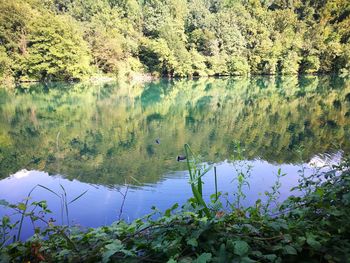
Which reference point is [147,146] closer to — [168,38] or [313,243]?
[313,243]

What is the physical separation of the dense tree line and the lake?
1409 cm

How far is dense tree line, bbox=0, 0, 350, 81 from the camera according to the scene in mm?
32750

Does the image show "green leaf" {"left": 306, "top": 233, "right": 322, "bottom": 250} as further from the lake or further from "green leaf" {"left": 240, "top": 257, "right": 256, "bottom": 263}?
the lake

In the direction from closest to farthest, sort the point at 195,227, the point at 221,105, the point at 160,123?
the point at 195,227, the point at 160,123, the point at 221,105

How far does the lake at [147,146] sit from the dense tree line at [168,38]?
46.2 ft

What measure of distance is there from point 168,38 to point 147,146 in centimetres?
3597

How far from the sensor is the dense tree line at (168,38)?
32750 mm

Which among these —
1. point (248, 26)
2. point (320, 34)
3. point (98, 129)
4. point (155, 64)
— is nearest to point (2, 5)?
point (155, 64)

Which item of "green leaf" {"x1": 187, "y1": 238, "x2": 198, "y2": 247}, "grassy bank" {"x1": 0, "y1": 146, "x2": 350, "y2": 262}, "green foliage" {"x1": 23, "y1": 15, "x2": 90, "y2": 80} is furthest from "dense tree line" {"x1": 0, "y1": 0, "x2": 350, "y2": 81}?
"green leaf" {"x1": 187, "y1": 238, "x2": 198, "y2": 247}

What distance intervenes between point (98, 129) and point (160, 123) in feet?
9.88

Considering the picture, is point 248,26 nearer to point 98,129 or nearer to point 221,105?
point 221,105

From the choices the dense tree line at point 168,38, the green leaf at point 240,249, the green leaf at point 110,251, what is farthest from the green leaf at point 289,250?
the dense tree line at point 168,38

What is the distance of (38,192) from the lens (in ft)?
21.6

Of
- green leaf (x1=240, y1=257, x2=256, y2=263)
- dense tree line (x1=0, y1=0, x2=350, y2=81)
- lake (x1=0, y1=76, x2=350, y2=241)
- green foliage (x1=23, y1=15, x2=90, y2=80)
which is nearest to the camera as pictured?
green leaf (x1=240, y1=257, x2=256, y2=263)
